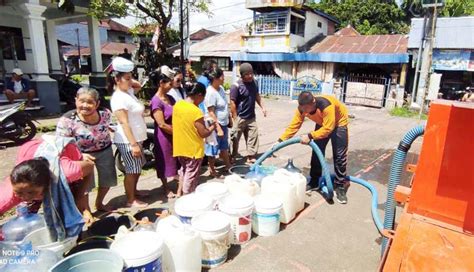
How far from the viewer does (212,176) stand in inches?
201

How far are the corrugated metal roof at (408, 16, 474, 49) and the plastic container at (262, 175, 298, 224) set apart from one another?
43.3 ft

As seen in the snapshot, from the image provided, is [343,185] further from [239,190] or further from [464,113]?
[464,113]

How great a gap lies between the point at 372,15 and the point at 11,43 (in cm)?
2949

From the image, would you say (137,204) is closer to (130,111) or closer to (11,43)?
(130,111)

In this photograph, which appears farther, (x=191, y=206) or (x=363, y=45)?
(x=363, y=45)

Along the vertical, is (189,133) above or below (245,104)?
below

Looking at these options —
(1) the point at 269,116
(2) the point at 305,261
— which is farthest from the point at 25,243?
(1) the point at 269,116

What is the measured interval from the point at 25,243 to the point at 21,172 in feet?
1.60

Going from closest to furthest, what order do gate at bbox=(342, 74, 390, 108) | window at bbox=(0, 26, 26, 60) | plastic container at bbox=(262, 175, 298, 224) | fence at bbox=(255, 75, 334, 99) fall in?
1. plastic container at bbox=(262, 175, 298, 224)
2. window at bbox=(0, 26, 26, 60)
3. gate at bbox=(342, 74, 390, 108)
4. fence at bbox=(255, 75, 334, 99)

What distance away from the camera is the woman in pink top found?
88.0 inches

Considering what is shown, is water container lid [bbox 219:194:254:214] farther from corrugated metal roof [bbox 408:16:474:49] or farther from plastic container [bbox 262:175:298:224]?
corrugated metal roof [bbox 408:16:474:49]

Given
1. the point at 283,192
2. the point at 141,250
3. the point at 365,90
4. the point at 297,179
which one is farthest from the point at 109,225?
the point at 365,90

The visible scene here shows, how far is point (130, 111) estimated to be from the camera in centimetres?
359

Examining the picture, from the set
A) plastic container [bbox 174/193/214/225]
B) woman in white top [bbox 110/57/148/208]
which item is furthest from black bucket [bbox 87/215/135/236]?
woman in white top [bbox 110/57/148/208]
